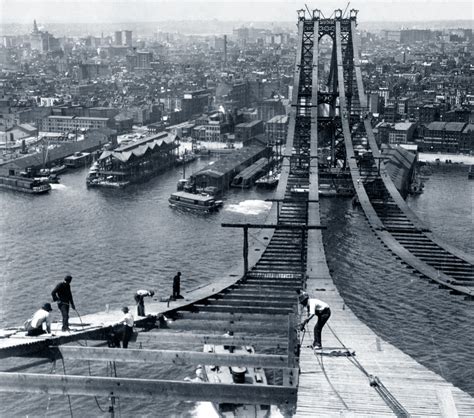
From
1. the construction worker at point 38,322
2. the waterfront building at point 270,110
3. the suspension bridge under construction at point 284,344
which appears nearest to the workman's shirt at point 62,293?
the suspension bridge under construction at point 284,344

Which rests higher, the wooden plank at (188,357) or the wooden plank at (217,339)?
the wooden plank at (188,357)

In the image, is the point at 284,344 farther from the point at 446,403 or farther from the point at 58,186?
the point at 58,186

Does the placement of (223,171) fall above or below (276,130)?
below

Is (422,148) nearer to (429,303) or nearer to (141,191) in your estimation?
(141,191)

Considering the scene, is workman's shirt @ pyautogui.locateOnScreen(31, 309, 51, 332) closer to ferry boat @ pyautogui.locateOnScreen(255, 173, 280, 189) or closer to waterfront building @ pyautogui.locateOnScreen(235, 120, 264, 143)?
ferry boat @ pyautogui.locateOnScreen(255, 173, 280, 189)

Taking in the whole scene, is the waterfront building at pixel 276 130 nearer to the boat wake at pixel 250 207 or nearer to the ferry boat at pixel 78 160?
the ferry boat at pixel 78 160

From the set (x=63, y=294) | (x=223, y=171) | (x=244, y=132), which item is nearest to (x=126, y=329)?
(x=63, y=294)

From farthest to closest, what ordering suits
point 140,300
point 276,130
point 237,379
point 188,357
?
1. point 276,130
2. point 237,379
3. point 140,300
4. point 188,357

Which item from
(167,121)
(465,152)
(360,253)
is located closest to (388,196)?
(360,253)
